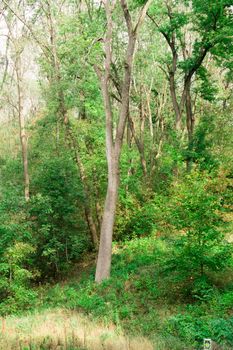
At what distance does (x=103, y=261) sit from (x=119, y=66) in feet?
47.2

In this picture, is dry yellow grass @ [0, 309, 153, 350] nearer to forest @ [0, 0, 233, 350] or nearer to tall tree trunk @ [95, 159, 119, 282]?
forest @ [0, 0, 233, 350]

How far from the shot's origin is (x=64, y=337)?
23.7ft

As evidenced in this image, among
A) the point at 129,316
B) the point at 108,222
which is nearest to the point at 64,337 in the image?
the point at 129,316

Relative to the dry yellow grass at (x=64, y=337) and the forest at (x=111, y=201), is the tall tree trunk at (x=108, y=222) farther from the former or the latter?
the dry yellow grass at (x=64, y=337)

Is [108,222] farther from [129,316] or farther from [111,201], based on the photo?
[129,316]

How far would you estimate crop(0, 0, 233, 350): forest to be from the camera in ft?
30.1

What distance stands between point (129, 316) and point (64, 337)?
3.23 meters

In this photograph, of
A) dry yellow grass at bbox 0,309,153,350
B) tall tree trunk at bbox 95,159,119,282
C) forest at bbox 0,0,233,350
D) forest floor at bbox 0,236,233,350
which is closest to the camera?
dry yellow grass at bbox 0,309,153,350

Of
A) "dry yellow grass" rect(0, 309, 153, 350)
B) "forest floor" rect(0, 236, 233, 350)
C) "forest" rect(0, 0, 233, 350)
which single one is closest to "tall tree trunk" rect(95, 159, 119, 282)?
"forest" rect(0, 0, 233, 350)

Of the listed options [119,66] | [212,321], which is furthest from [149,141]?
[212,321]

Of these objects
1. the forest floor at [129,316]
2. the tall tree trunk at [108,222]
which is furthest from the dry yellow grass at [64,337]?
the tall tree trunk at [108,222]

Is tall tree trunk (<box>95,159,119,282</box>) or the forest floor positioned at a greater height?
tall tree trunk (<box>95,159,119,282</box>)

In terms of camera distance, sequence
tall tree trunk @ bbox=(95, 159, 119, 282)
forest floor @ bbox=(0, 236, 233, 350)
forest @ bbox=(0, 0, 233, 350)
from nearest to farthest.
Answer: forest floor @ bbox=(0, 236, 233, 350) < forest @ bbox=(0, 0, 233, 350) < tall tree trunk @ bbox=(95, 159, 119, 282)

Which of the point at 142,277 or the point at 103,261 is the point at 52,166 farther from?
the point at 142,277
